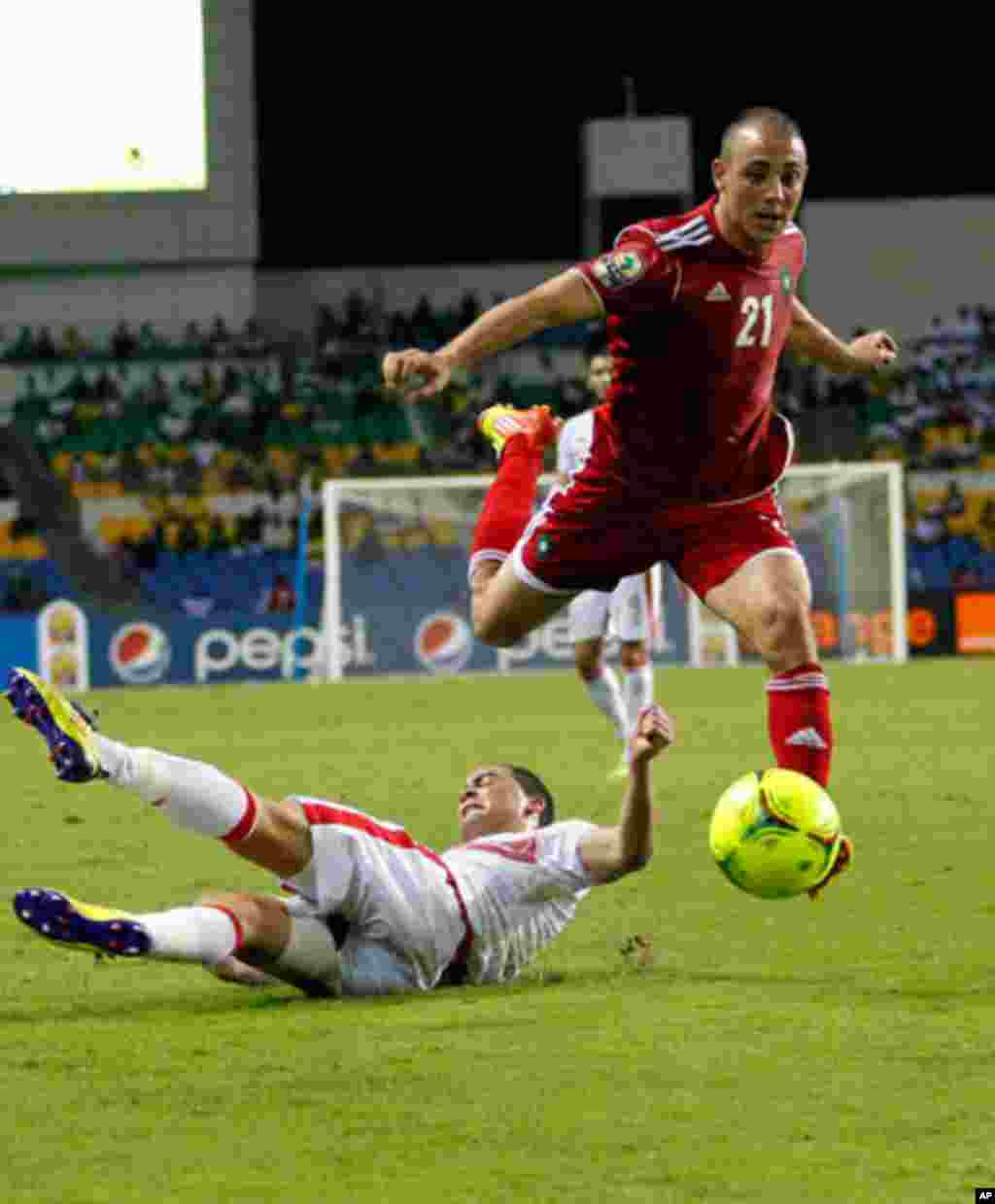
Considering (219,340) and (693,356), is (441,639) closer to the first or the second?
(219,340)

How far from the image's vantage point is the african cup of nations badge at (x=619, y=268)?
21.3 feet

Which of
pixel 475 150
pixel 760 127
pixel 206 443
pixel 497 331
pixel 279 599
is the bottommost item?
pixel 279 599

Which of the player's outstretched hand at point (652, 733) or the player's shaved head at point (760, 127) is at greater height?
the player's shaved head at point (760, 127)

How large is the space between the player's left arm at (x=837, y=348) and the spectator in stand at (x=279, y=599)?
17734 mm

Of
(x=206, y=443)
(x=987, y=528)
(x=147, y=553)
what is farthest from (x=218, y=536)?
(x=987, y=528)

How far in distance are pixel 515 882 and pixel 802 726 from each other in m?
1.09

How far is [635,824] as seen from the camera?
19.3 feet

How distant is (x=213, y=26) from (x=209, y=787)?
26.0m

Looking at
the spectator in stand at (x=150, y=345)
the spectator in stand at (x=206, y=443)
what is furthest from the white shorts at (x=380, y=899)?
the spectator in stand at (x=150, y=345)

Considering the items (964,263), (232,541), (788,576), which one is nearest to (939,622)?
(232,541)

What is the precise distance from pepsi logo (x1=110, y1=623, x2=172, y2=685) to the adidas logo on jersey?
17.9 meters

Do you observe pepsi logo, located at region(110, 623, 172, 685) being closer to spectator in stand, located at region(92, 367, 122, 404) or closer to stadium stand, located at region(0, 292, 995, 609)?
stadium stand, located at region(0, 292, 995, 609)

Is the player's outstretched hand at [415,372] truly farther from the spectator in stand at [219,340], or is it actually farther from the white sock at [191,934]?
the spectator in stand at [219,340]

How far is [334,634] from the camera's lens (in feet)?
74.6
